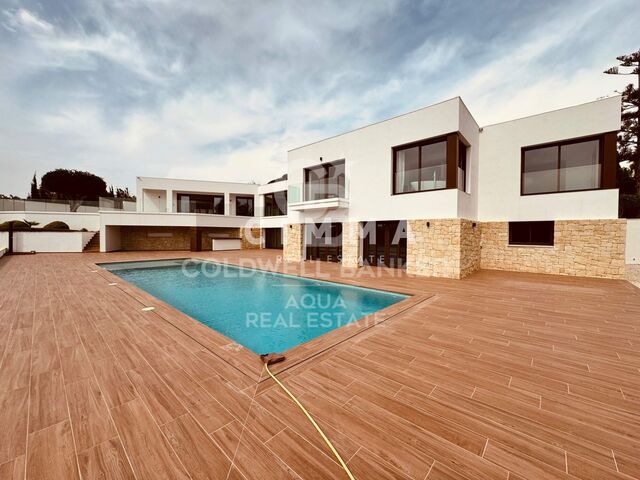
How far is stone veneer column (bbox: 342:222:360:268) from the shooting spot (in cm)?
1082

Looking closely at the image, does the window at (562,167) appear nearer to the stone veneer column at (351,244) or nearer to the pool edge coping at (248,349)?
the stone veneer column at (351,244)

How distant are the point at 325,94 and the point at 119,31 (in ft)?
26.3

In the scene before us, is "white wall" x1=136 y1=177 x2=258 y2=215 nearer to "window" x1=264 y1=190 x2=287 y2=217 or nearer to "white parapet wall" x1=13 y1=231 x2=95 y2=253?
"window" x1=264 y1=190 x2=287 y2=217

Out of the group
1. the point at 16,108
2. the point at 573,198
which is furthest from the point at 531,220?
the point at 16,108

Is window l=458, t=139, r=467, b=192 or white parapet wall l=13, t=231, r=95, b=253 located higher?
window l=458, t=139, r=467, b=192

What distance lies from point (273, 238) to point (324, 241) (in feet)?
35.3

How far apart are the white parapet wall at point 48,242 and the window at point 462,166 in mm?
22320

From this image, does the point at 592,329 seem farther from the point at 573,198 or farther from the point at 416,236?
the point at 573,198

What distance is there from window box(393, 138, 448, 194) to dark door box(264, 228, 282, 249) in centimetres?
1386

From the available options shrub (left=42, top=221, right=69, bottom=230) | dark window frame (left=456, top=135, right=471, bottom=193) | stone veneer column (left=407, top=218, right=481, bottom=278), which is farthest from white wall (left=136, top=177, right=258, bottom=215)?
dark window frame (left=456, top=135, right=471, bottom=193)

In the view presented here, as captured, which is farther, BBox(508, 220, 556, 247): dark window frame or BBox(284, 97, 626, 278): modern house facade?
BBox(508, 220, 556, 247): dark window frame

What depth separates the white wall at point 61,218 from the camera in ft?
62.1

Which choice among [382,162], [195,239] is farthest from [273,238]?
[382,162]

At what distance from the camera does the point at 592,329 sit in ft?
12.7
